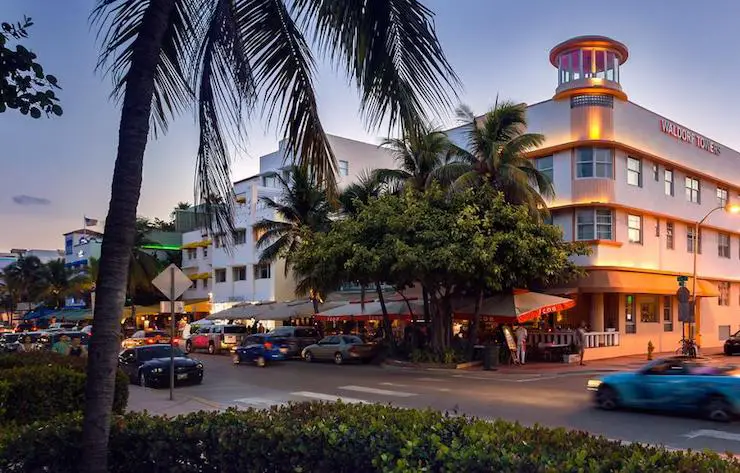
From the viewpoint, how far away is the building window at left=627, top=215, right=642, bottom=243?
32.0 m

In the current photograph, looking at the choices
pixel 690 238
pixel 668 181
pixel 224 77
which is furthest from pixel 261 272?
pixel 224 77

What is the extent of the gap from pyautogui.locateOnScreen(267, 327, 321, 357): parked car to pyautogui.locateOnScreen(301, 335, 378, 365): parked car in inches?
80.1

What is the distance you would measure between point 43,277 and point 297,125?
76.2 m

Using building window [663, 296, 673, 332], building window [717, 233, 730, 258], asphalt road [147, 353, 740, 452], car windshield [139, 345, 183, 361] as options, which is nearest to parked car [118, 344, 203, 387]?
car windshield [139, 345, 183, 361]

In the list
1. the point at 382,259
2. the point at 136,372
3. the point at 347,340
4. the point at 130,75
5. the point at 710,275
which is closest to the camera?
the point at 130,75

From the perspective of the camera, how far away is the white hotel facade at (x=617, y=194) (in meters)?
30.7

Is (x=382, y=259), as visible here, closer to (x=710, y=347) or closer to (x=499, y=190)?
(x=499, y=190)

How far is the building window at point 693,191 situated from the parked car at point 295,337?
72.2ft

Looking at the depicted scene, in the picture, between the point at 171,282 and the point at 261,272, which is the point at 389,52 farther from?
the point at 261,272

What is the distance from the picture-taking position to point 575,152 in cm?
3109

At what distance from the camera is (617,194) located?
30.9 metres

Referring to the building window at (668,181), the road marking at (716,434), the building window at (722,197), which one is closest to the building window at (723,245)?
the building window at (722,197)

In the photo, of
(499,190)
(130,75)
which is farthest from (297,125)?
(499,190)

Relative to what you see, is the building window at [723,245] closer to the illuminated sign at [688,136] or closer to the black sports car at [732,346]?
the illuminated sign at [688,136]
